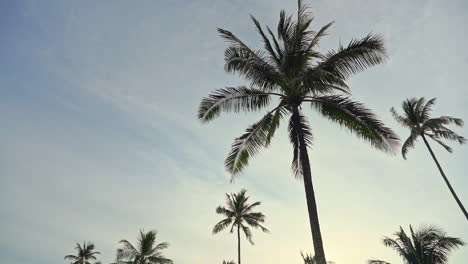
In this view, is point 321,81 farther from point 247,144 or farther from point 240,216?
point 240,216

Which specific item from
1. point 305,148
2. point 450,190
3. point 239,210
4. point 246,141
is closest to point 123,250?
point 239,210

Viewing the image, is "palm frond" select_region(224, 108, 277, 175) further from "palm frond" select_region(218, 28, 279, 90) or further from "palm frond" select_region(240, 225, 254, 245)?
"palm frond" select_region(240, 225, 254, 245)

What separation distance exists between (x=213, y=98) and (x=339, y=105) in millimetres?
4891

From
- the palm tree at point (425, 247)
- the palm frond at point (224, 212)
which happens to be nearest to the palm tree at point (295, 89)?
the palm tree at point (425, 247)

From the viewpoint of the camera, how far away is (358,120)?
9.91m

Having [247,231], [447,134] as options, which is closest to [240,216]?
[247,231]

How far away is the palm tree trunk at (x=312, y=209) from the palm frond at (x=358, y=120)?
1.84 meters

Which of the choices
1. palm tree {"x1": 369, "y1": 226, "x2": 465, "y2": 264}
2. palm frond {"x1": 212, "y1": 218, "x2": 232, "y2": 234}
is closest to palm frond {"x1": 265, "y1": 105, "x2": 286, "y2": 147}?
palm tree {"x1": 369, "y1": 226, "x2": 465, "y2": 264}

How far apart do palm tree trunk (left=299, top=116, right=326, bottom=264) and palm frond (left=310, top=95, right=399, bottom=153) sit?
184cm

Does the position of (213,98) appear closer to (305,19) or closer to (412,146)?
(305,19)

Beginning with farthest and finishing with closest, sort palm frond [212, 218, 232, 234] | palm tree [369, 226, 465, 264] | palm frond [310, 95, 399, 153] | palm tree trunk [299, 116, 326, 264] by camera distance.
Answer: palm frond [212, 218, 232, 234] → palm tree [369, 226, 465, 264] → palm frond [310, 95, 399, 153] → palm tree trunk [299, 116, 326, 264]

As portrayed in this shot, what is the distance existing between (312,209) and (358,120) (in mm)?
3848

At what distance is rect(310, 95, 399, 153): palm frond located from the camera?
376 inches

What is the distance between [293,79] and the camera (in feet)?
33.3
